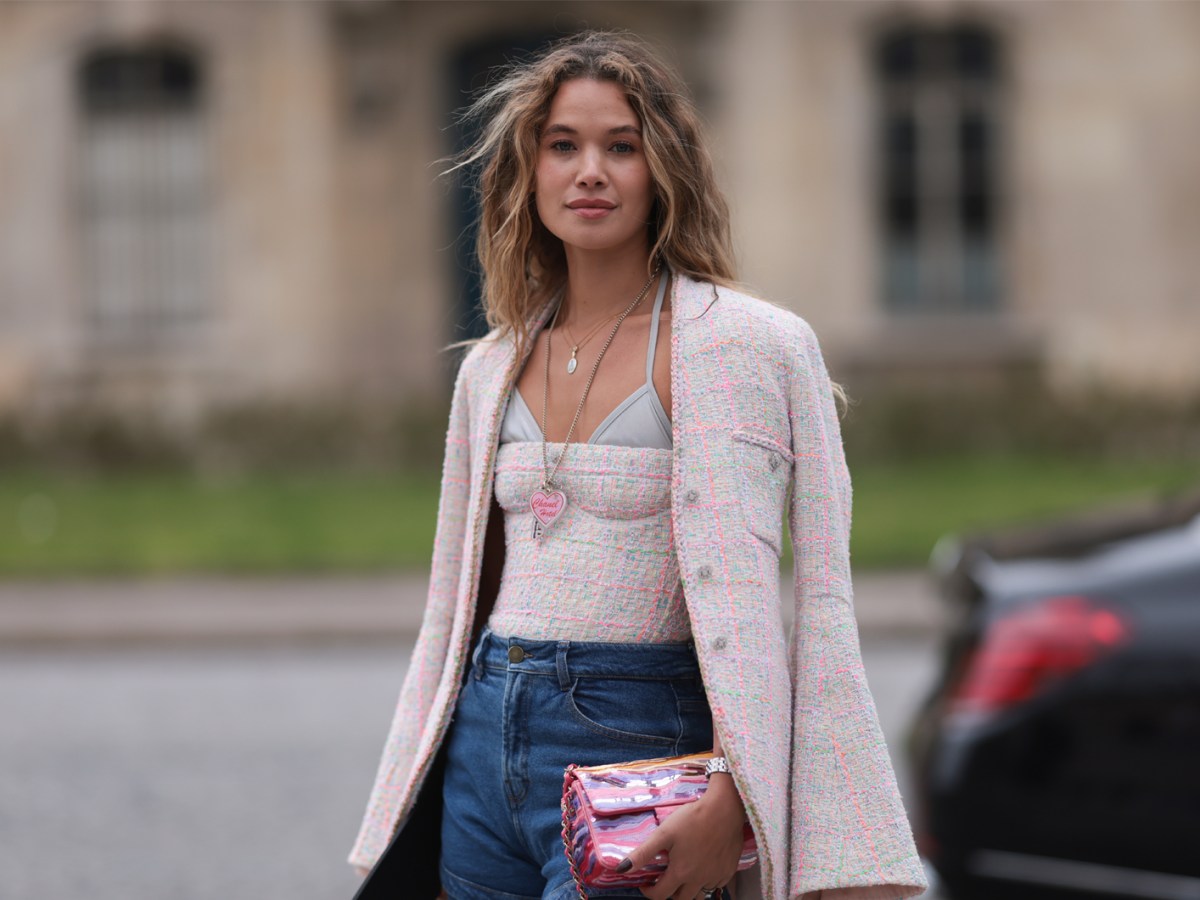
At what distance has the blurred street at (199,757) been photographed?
6.10 metres

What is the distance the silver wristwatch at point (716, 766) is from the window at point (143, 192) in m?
18.0

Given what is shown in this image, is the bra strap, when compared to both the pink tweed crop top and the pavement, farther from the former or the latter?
the pavement

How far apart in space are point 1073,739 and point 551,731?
218 centimetres

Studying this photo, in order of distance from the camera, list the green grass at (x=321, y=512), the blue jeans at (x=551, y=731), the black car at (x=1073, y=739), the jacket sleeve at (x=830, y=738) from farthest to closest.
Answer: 1. the green grass at (x=321, y=512)
2. the black car at (x=1073, y=739)
3. the blue jeans at (x=551, y=731)
4. the jacket sleeve at (x=830, y=738)

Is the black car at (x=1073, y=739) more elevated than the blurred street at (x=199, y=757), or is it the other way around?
the black car at (x=1073, y=739)

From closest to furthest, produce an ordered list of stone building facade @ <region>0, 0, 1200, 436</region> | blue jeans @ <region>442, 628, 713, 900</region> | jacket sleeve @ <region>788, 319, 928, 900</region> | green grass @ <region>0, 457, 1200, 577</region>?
jacket sleeve @ <region>788, 319, 928, 900</region> → blue jeans @ <region>442, 628, 713, 900</region> → green grass @ <region>0, 457, 1200, 577</region> → stone building facade @ <region>0, 0, 1200, 436</region>

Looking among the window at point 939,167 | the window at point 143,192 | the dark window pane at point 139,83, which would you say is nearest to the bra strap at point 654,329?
the window at point 939,167

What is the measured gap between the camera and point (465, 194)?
65.3 feet

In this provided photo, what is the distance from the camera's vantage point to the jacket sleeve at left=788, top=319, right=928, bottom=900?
2504 millimetres

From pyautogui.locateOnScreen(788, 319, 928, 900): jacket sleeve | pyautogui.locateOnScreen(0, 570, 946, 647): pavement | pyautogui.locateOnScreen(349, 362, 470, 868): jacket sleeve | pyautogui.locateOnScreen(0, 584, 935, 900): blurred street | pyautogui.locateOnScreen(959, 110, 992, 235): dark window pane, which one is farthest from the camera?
pyautogui.locateOnScreen(959, 110, 992, 235): dark window pane

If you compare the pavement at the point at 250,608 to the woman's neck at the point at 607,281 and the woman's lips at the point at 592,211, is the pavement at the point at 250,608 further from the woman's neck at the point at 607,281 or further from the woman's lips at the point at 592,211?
the woman's lips at the point at 592,211

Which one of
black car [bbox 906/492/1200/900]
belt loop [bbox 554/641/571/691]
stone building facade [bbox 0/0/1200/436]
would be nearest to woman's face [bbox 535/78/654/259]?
belt loop [bbox 554/641/571/691]

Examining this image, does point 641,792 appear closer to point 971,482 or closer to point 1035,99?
point 971,482

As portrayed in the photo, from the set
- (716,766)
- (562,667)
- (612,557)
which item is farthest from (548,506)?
(716,766)
